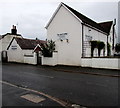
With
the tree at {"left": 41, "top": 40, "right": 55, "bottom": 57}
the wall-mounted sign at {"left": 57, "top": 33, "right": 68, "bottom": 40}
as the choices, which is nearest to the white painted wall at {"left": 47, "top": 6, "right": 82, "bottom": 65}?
the wall-mounted sign at {"left": 57, "top": 33, "right": 68, "bottom": 40}

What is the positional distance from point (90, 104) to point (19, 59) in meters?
21.9

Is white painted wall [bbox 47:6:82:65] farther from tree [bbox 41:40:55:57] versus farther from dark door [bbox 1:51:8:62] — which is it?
dark door [bbox 1:51:8:62]

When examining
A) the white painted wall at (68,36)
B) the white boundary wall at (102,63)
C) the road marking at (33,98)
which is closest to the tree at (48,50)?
the white painted wall at (68,36)

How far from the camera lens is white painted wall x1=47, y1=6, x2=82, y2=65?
17.2 metres

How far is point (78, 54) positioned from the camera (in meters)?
17.0

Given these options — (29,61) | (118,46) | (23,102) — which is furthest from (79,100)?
(118,46)

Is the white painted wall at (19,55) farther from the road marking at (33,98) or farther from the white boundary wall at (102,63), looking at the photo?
the road marking at (33,98)

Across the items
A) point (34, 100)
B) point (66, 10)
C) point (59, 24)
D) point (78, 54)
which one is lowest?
point (34, 100)

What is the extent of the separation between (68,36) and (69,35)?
0.73 feet

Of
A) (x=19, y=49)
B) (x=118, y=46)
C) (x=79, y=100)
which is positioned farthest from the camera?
(x=118, y=46)

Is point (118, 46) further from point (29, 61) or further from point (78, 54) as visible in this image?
point (29, 61)

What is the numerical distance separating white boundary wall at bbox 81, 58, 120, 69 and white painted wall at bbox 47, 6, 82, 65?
1.37 metres

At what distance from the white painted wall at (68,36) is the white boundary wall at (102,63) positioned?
4.50 feet

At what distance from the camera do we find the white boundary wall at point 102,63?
13391 millimetres
